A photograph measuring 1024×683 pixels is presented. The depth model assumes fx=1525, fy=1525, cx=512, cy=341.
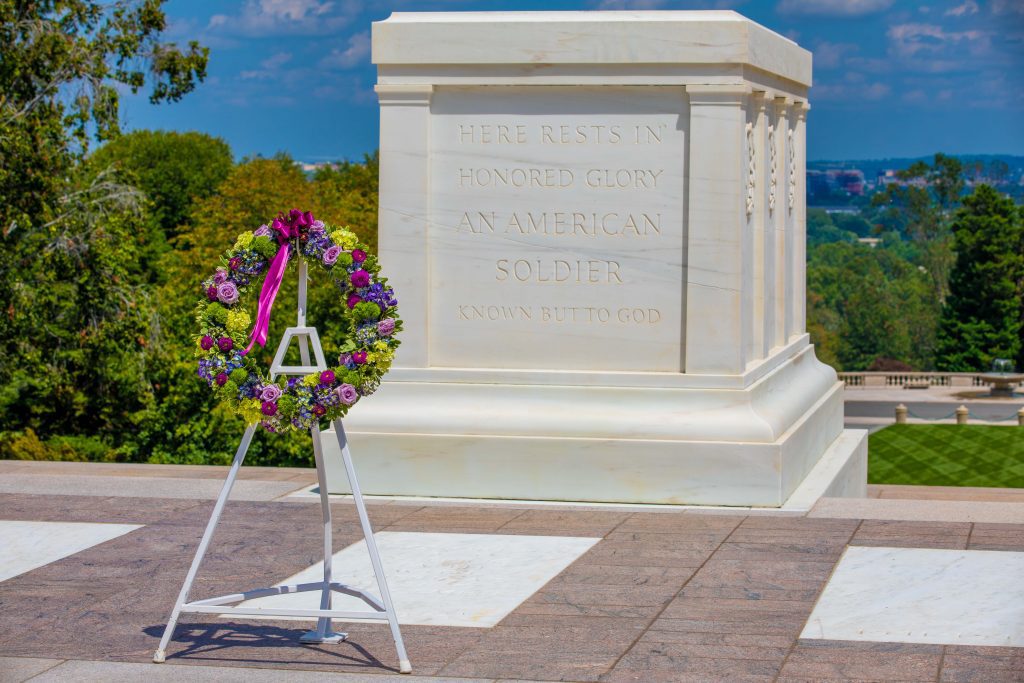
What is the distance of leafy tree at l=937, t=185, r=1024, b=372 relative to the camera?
291 ft

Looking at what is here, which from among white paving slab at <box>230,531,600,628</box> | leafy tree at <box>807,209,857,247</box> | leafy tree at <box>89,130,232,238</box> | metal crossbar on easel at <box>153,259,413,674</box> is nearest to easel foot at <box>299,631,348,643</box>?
metal crossbar on easel at <box>153,259,413,674</box>

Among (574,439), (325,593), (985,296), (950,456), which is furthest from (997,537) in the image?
(985,296)

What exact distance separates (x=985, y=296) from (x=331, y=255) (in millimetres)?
86791

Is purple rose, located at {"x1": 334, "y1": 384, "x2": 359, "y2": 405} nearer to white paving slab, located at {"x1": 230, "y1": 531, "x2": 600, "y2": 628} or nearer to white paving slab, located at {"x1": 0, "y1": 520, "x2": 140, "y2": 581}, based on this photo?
white paving slab, located at {"x1": 230, "y1": 531, "x2": 600, "y2": 628}

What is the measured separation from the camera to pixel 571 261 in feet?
38.1

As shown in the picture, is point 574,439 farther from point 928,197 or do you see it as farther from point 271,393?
point 928,197

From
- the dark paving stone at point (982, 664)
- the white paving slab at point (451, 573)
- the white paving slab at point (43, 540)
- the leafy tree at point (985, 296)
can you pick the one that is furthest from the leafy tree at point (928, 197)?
the dark paving stone at point (982, 664)

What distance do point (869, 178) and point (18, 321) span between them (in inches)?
7083

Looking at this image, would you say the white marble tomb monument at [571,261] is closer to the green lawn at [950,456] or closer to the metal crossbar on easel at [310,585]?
the metal crossbar on easel at [310,585]

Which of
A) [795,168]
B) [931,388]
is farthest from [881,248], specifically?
[795,168]

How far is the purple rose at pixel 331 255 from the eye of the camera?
7246 millimetres

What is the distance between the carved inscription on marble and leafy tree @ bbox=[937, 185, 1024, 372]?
81.1m

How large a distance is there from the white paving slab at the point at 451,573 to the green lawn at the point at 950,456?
10.2 m

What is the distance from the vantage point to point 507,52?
11469 mm
